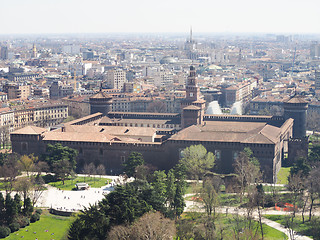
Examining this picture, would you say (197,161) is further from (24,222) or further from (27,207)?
(24,222)

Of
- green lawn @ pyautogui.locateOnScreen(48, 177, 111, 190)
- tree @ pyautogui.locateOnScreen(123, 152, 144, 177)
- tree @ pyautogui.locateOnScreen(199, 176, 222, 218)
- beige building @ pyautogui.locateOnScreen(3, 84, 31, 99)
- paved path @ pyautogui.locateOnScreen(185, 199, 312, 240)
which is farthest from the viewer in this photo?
beige building @ pyautogui.locateOnScreen(3, 84, 31, 99)

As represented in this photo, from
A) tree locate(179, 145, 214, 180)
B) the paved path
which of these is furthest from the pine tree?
tree locate(179, 145, 214, 180)

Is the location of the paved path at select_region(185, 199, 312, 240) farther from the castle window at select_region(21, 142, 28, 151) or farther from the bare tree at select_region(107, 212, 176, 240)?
the castle window at select_region(21, 142, 28, 151)

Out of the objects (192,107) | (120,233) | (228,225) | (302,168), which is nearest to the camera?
(120,233)

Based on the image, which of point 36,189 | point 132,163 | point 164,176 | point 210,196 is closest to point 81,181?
point 132,163

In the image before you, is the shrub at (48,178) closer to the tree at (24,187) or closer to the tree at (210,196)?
the tree at (24,187)

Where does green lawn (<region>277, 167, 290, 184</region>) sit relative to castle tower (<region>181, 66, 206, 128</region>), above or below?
below

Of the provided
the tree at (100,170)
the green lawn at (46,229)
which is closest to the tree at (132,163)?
the tree at (100,170)
